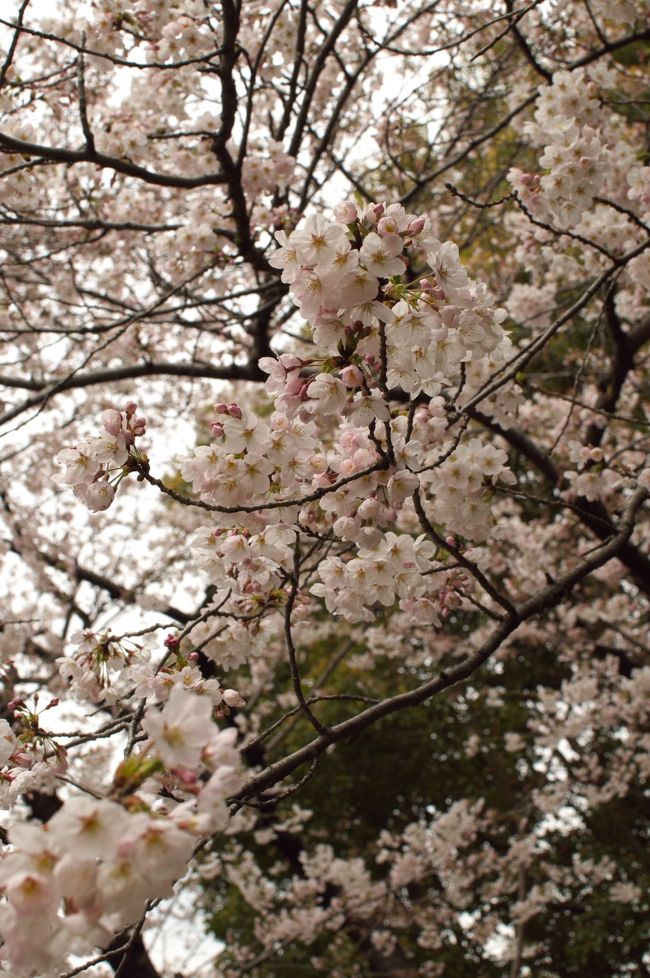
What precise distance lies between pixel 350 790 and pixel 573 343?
6.46 metres

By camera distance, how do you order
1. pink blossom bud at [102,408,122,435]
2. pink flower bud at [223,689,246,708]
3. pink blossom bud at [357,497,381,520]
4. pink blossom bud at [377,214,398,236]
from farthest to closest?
pink flower bud at [223,689,246,708], pink blossom bud at [357,497,381,520], pink blossom bud at [102,408,122,435], pink blossom bud at [377,214,398,236]

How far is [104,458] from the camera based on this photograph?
1.69m

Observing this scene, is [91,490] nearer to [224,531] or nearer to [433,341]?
[224,531]

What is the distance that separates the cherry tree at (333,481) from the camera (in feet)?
5.20

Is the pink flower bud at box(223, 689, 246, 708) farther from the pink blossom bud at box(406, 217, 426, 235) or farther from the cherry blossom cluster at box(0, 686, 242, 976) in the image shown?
the pink blossom bud at box(406, 217, 426, 235)

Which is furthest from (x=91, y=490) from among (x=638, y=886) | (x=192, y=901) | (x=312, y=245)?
(x=192, y=901)

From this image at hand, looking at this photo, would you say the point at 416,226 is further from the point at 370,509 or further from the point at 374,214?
the point at 370,509

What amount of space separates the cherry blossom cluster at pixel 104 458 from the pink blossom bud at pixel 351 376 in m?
0.45

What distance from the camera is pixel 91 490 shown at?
177 centimetres

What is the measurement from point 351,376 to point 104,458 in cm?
58

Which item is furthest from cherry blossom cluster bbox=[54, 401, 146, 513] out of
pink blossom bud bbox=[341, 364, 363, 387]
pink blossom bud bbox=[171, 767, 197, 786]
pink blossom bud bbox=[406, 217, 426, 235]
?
pink blossom bud bbox=[171, 767, 197, 786]

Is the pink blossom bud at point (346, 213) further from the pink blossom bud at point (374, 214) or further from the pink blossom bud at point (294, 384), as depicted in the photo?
the pink blossom bud at point (294, 384)

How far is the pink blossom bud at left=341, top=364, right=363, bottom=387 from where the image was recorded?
5.08 feet

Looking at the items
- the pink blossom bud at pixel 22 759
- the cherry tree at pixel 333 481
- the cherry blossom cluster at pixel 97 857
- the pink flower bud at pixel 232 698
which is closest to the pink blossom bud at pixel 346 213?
the cherry tree at pixel 333 481
